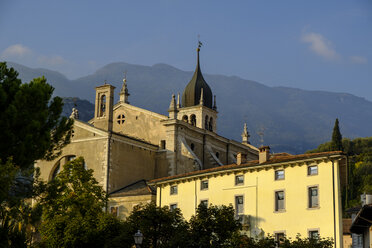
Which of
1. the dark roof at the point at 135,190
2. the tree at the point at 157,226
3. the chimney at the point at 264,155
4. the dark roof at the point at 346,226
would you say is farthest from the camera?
the dark roof at the point at 346,226

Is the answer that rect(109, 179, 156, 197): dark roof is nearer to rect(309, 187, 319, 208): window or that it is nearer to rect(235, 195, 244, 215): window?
rect(235, 195, 244, 215): window

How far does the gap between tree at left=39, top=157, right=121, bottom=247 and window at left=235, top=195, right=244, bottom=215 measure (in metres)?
8.36

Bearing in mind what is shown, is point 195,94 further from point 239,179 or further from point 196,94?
point 239,179

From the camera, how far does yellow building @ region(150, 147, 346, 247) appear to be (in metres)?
40.6

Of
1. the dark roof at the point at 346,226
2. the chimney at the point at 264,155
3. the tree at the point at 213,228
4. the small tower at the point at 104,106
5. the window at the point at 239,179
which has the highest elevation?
the small tower at the point at 104,106

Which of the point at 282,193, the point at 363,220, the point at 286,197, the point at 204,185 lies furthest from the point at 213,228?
the point at 204,185

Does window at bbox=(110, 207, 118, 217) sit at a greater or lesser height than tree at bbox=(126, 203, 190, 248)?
greater

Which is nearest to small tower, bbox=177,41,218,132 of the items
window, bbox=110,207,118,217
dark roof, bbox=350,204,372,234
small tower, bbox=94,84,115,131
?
small tower, bbox=94,84,115,131

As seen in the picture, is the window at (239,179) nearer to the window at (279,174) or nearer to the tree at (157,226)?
the window at (279,174)

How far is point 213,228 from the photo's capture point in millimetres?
36344

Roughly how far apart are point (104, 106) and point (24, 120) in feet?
108

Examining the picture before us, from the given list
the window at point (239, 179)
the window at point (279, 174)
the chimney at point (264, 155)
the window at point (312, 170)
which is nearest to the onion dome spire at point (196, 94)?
the window at point (239, 179)

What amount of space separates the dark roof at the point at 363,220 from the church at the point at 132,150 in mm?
18187

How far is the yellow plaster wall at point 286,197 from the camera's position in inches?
1598
